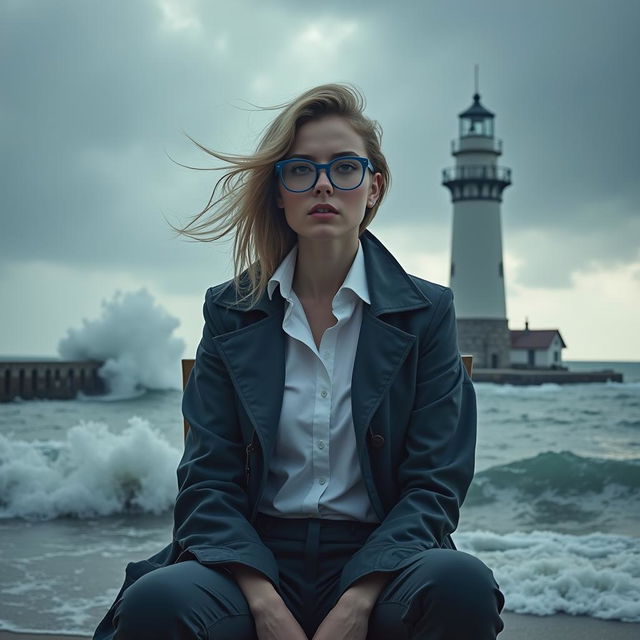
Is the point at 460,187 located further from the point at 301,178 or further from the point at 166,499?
the point at 301,178

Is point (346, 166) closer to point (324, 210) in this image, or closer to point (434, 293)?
point (324, 210)

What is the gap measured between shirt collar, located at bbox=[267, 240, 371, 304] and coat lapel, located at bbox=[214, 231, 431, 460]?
0.05 feet

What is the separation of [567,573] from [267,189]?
2510 mm

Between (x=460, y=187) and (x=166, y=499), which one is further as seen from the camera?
(x=460, y=187)

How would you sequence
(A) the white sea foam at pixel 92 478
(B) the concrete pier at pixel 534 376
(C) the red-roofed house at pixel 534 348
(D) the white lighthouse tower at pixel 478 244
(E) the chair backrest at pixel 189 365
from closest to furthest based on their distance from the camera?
1. (E) the chair backrest at pixel 189 365
2. (A) the white sea foam at pixel 92 478
3. (D) the white lighthouse tower at pixel 478 244
4. (B) the concrete pier at pixel 534 376
5. (C) the red-roofed house at pixel 534 348

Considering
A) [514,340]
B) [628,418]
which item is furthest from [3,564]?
[514,340]

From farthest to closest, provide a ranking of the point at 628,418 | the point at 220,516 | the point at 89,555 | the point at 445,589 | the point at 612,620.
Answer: the point at 628,418 < the point at 89,555 < the point at 612,620 < the point at 220,516 < the point at 445,589

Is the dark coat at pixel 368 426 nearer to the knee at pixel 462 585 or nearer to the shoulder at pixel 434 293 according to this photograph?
the shoulder at pixel 434 293

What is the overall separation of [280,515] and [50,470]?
6.21m

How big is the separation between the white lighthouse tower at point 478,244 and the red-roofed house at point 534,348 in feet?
15.0

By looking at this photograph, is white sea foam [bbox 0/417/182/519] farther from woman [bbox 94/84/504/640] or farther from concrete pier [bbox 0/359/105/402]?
concrete pier [bbox 0/359/105/402]

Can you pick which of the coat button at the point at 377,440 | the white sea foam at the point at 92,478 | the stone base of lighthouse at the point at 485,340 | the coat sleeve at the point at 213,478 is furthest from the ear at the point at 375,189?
the stone base of lighthouse at the point at 485,340

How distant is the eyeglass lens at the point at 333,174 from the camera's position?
1951mm

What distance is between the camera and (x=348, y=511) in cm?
181
